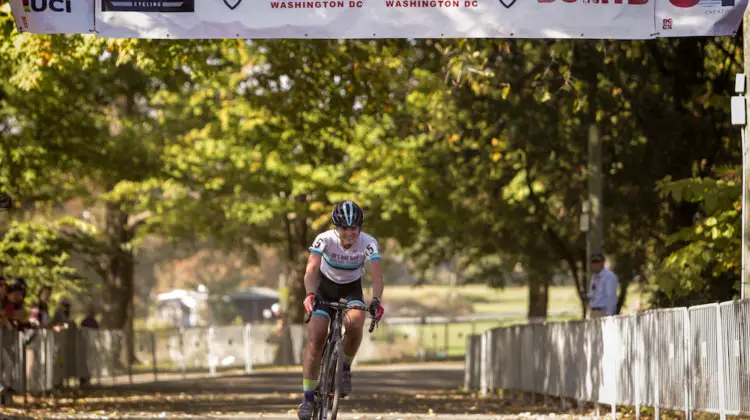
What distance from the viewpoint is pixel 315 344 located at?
41.4 feet

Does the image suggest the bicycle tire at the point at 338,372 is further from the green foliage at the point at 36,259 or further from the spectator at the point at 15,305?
the green foliage at the point at 36,259

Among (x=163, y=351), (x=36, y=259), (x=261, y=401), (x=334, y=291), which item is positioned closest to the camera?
(x=334, y=291)

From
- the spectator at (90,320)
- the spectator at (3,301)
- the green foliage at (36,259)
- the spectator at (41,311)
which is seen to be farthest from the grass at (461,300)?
the spectator at (3,301)

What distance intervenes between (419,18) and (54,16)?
3.46 m

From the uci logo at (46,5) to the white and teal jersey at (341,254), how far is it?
12.8 feet

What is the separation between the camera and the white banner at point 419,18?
14.6 metres

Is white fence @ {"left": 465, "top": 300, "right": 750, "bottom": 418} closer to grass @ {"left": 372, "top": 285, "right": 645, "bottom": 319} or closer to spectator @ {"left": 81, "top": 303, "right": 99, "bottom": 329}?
spectator @ {"left": 81, "top": 303, "right": 99, "bottom": 329}

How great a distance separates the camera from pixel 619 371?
16656 millimetres

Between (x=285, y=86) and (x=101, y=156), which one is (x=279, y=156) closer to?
(x=101, y=156)

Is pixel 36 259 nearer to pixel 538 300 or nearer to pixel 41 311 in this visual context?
pixel 41 311

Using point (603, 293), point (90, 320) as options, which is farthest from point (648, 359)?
point (90, 320)

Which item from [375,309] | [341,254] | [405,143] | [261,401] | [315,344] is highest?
[405,143]

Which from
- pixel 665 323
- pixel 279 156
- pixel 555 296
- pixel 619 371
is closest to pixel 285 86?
pixel 619 371

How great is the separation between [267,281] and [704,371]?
9983cm
